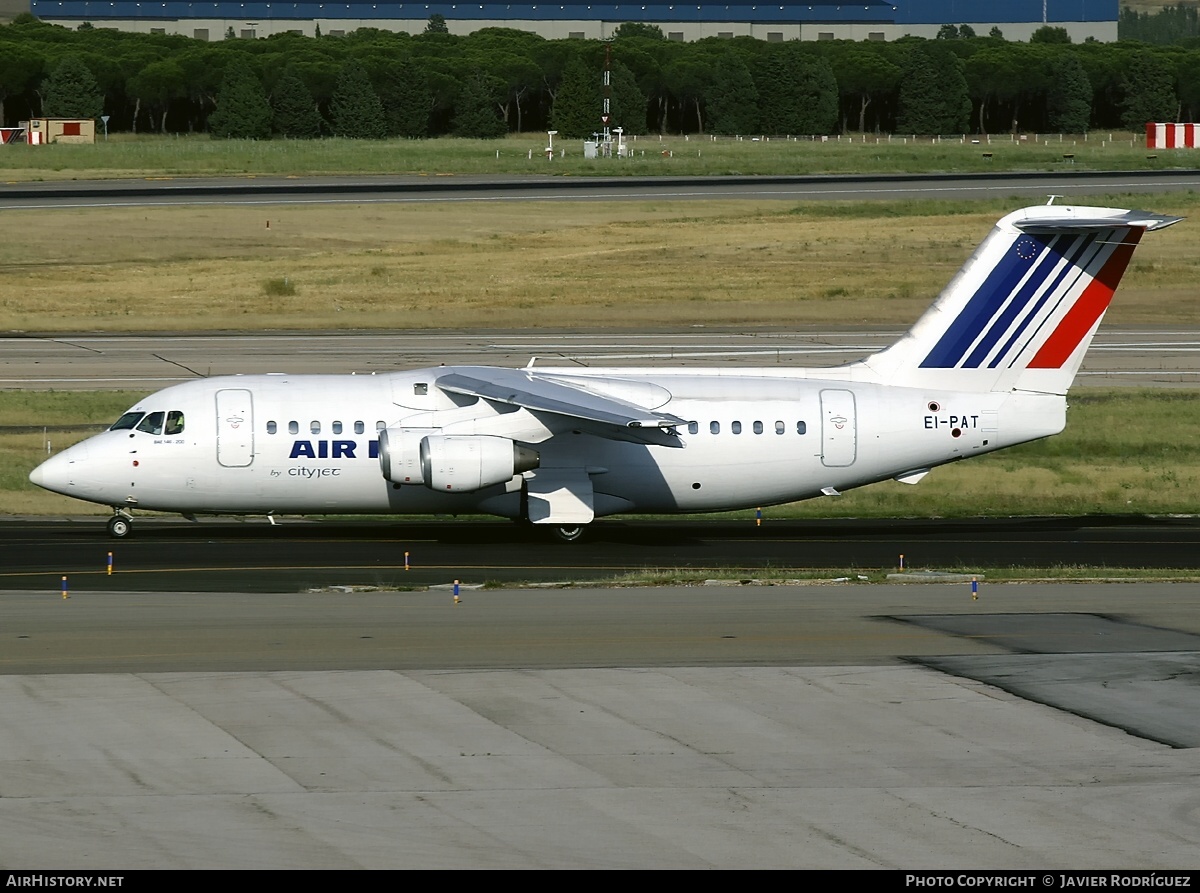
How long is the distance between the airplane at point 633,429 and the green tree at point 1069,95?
126 metres

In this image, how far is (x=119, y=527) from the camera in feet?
110

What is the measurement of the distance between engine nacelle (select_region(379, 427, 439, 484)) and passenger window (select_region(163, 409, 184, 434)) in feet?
13.3

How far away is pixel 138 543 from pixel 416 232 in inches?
2070

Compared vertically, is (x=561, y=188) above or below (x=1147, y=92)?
below

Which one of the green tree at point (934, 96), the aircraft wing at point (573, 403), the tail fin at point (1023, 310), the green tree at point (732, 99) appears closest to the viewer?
the aircraft wing at point (573, 403)

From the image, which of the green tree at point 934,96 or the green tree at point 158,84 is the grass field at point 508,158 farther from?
the green tree at point 934,96

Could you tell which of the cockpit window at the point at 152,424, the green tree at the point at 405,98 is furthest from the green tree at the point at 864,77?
the cockpit window at the point at 152,424

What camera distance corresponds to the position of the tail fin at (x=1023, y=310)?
34750 mm

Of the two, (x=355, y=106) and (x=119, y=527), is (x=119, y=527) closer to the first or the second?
(x=119, y=527)

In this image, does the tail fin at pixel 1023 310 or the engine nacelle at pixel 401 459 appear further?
the tail fin at pixel 1023 310

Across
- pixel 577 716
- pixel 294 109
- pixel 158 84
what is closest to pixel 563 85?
pixel 294 109

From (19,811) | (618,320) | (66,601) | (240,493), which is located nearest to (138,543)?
(240,493)

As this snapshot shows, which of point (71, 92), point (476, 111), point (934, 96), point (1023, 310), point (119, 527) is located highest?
point (934, 96)

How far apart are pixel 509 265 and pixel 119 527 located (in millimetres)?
45008
